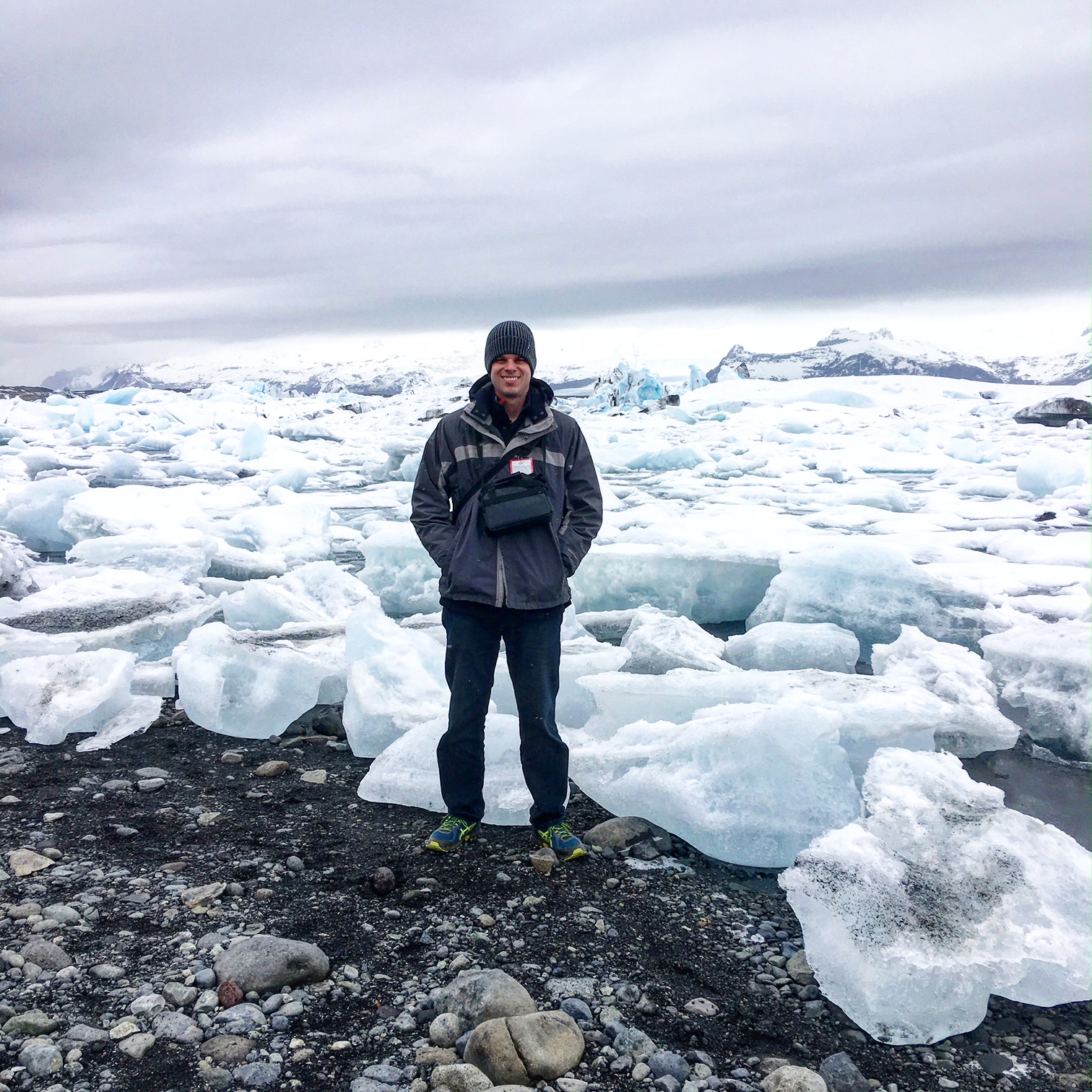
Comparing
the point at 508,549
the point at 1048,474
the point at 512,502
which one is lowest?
the point at 1048,474

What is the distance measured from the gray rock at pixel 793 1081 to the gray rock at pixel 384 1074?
762 mm

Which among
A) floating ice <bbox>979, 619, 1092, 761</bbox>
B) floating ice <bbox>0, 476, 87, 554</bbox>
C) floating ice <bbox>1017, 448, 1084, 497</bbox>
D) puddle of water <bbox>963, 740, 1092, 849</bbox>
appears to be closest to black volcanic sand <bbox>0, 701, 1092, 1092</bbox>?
puddle of water <bbox>963, 740, 1092, 849</bbox>

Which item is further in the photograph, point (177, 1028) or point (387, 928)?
point (387, 928)

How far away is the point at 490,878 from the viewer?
2.67 metres

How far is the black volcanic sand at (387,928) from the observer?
1934 millimetres

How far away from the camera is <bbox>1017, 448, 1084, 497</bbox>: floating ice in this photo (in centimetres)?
1370

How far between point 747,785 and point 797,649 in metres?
2.01

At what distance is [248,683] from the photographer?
4.01 meters

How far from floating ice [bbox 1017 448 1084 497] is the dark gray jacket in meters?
13.3

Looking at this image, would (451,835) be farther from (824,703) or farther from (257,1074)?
(824,703)

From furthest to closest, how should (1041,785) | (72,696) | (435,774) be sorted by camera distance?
(72,696), (1041,785), (435,774)

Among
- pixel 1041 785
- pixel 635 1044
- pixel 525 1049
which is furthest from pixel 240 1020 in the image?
pixel 1041 785

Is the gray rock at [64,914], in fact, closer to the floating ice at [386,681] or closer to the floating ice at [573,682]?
the floating ice at [386,681]

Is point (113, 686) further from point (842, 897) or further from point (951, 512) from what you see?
point (951, 512)
